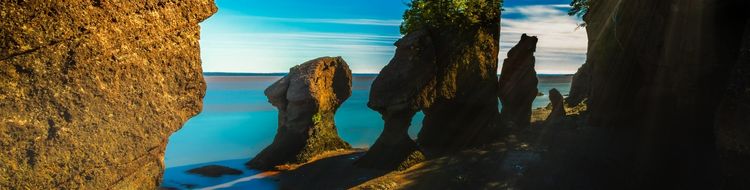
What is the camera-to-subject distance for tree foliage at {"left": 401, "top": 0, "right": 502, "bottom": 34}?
1293 inches

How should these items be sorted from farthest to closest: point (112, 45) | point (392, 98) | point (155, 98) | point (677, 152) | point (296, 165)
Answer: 1. point (296, 165)
2. point (392, 98)
3. point (677, 152)
4. point (155, 98)
5. point (112, 45)

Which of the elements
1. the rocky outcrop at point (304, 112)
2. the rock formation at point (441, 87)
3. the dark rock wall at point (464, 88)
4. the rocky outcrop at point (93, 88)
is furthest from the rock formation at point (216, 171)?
the rocky outcrop at point (93, 88)

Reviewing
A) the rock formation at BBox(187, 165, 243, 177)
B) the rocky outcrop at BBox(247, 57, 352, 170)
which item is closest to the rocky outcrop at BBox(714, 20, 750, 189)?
the rocky outcrop at BBox(247, 57, 352, 170)

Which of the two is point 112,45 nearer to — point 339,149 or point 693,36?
point 693,36

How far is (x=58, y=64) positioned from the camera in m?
10.9

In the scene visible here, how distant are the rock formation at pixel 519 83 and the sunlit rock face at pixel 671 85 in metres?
12.6

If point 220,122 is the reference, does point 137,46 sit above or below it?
above

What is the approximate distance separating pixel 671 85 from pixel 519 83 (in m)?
19.5

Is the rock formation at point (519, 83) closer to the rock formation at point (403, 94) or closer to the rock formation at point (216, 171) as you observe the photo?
the rock formation at point (403, 94)

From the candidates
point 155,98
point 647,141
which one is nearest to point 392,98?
point 647,141

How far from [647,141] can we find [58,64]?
26.4 m

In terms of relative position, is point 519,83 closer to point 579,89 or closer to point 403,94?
point 403,94

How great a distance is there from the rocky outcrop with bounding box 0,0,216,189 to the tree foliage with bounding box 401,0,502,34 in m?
22.0

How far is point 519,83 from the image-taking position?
138 feet
